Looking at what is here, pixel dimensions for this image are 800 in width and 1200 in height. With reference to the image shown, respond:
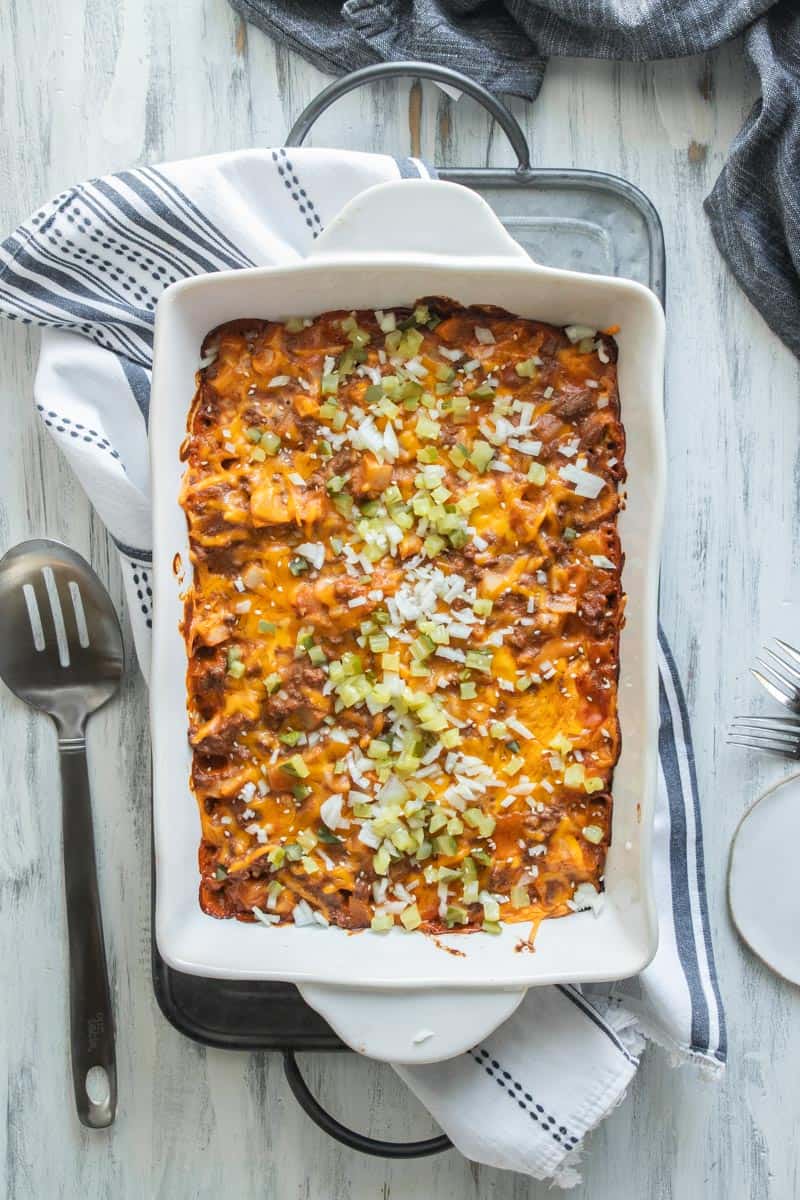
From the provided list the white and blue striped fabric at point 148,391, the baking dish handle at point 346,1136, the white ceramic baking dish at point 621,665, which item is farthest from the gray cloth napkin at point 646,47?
the baking dish handle at point 346,1136

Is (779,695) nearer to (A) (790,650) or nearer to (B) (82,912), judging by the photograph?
(A) (790,650)

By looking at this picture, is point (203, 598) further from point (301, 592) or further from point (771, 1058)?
point (771, 1058)

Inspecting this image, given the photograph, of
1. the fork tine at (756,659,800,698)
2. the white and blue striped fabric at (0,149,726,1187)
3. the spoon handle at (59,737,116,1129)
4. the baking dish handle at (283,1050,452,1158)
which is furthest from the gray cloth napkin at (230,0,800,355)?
the baking dish handle at (283,1050,452,1158)

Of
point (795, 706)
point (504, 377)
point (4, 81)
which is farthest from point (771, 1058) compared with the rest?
point (4, 81)

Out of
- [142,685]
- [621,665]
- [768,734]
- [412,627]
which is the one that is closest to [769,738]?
[768,734]

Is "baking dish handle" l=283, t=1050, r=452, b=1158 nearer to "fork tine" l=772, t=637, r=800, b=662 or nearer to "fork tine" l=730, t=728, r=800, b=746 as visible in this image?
"fork tine" l=730, t=728, r=800, b=746
